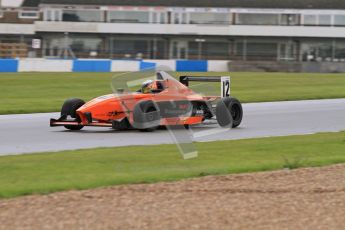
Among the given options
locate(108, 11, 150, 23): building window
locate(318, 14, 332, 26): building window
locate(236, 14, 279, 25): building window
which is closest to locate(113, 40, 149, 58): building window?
locate(108, 11, 150, 23): building window

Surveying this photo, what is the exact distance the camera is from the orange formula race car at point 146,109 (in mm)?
12742

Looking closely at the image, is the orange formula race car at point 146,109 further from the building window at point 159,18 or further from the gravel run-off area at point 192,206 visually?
the building window at point 159,18

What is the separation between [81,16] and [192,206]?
5940 centimetres

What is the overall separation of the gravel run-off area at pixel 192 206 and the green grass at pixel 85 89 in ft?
26.1

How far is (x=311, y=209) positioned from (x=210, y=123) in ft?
25.2

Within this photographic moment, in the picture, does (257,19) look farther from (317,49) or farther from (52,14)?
(52,14)

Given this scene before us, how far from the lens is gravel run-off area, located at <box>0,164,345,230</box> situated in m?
6.07

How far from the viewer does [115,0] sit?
6588cm

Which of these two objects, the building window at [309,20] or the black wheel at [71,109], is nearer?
the black wheel at [71,109]

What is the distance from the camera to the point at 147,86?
43.1 ft

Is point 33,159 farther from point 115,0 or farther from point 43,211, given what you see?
point 115,0

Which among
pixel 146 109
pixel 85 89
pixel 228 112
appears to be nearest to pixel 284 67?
pixel 85 89

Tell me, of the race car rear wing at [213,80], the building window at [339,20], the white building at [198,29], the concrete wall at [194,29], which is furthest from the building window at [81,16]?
the race car rear wing at [213,80]

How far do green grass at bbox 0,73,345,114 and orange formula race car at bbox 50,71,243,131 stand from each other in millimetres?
1922
